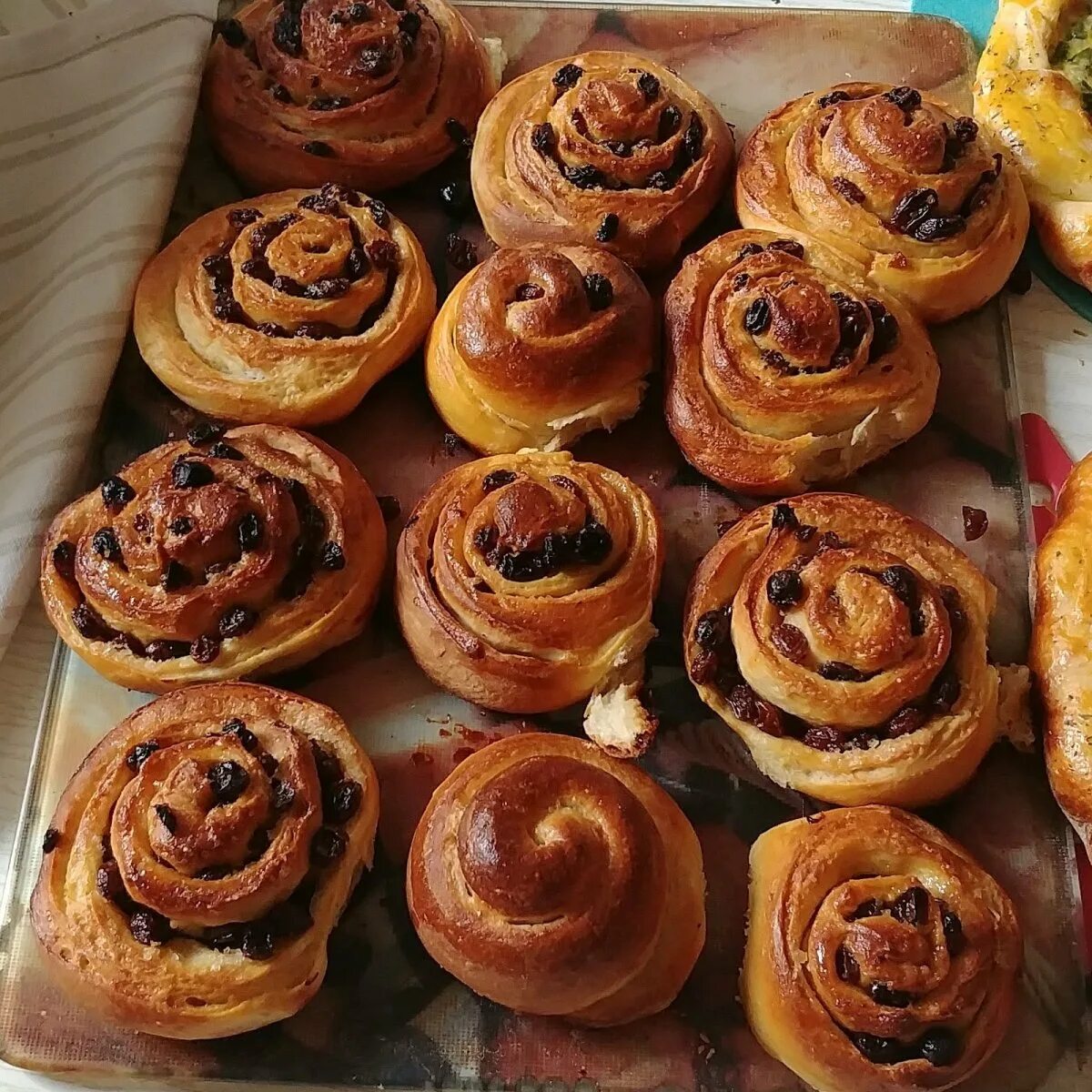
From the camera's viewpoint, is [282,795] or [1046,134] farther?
[1046,134]

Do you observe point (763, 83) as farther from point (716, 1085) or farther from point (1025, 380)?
point (716, 1085)

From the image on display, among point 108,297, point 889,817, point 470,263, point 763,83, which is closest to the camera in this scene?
point 889,817

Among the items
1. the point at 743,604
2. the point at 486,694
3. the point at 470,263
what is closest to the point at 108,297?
the point at 470,263

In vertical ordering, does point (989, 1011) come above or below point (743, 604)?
below

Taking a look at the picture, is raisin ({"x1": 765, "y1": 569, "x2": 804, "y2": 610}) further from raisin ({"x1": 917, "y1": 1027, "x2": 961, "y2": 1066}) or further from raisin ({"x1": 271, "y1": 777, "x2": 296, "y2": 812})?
raisin ({"x1": 271, "y1": 777, "x2": 296, "y2": 812})

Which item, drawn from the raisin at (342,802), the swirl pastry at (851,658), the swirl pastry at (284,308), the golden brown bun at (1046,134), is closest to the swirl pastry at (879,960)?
the swirl pastry at (851,658)

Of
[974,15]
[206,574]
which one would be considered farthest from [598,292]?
[974,15]

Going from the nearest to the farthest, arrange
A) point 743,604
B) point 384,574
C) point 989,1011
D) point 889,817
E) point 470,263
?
point 989,1011
point 889,817
point 743,604
point 384,574
point 470,263

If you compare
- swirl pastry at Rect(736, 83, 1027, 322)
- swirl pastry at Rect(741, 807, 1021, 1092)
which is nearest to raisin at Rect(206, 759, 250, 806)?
swirl pastry at Rect(741, 807, 1021, 1092)

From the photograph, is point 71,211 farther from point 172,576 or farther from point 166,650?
point 166,650
